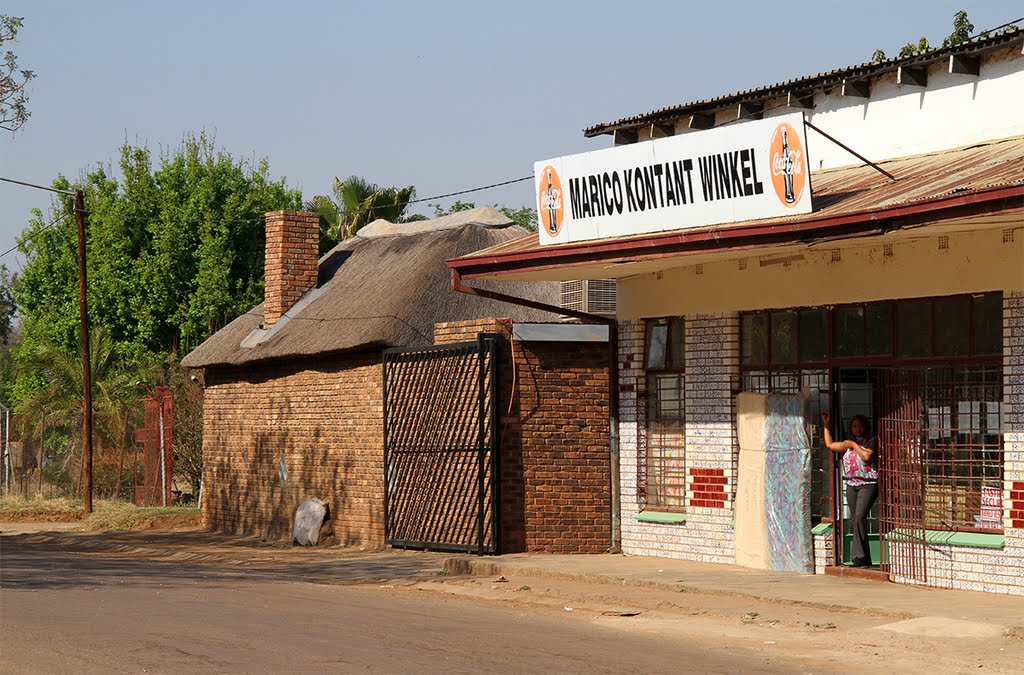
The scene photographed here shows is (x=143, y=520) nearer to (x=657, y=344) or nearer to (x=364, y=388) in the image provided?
(x=364, y=388)

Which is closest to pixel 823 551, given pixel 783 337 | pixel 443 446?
pixel 783 337

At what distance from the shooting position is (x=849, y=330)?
15.2 metres

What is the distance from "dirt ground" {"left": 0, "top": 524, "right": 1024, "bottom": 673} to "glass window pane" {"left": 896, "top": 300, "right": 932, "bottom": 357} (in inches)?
117

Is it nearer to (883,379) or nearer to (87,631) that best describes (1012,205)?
(883,379)

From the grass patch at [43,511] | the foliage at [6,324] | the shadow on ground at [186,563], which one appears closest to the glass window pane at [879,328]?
the shadow on ground at [186,563]

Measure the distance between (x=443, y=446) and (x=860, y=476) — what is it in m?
6.14

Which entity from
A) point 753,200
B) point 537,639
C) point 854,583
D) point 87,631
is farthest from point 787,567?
point 87,631

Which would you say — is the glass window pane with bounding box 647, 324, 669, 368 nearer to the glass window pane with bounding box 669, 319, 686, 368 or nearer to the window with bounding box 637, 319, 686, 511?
the window with bounding box 637, 319, 686, 511

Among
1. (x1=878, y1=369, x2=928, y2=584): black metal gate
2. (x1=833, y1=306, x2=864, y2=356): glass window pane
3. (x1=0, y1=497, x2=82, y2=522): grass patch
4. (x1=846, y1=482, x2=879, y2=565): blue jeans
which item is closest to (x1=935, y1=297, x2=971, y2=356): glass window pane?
(x1=878, y1=369, x2=928, y2=584): black metal gate

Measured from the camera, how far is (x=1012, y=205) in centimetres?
1158

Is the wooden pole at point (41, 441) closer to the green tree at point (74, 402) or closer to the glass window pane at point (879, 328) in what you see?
the green tree at point (74, 402)

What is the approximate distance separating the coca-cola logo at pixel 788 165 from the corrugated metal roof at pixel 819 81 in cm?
300

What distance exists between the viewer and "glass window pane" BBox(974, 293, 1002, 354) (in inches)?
533

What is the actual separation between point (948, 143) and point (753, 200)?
3047mm
